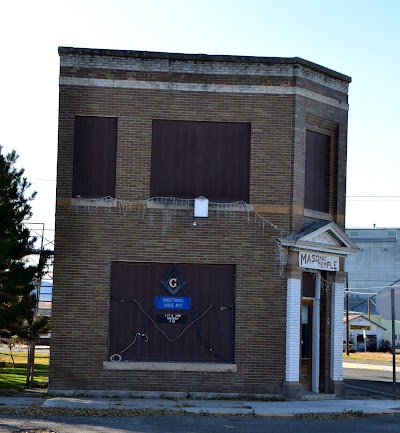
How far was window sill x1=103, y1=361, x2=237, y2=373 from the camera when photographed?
2017cm

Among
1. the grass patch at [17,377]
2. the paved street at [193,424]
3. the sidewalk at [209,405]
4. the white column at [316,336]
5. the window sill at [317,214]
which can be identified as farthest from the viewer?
the grass patch at [17,377]

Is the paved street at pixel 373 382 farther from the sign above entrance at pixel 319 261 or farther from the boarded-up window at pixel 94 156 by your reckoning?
the boarded-up window at pixel 94 156

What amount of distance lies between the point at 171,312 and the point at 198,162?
3.95m

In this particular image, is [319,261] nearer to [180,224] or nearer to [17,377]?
[180,224]

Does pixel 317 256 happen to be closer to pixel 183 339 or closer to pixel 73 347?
pixel 183 339

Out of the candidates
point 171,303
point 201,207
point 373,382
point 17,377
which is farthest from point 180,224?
point 373,382

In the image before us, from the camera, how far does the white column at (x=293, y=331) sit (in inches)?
807

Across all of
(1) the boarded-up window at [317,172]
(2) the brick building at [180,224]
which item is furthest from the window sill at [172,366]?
(1) the boarded-up window at [317,172]

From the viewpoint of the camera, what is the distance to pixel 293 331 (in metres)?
20.7

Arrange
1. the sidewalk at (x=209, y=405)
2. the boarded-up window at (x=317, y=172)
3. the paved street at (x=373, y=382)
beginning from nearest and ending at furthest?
1. the sidewalk at (x=209, y=405)
2. the boarded-up window at (x=317, y=172)
3. the paved street at (x=373, y=382)

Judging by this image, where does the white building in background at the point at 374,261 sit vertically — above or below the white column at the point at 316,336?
above

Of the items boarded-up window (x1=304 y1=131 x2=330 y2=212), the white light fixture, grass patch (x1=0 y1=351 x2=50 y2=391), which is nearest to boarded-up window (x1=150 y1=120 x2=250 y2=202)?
the white light fixture

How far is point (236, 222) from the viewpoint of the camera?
20.8 meters

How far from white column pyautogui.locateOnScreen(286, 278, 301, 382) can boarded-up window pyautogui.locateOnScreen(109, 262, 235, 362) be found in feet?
4.72
